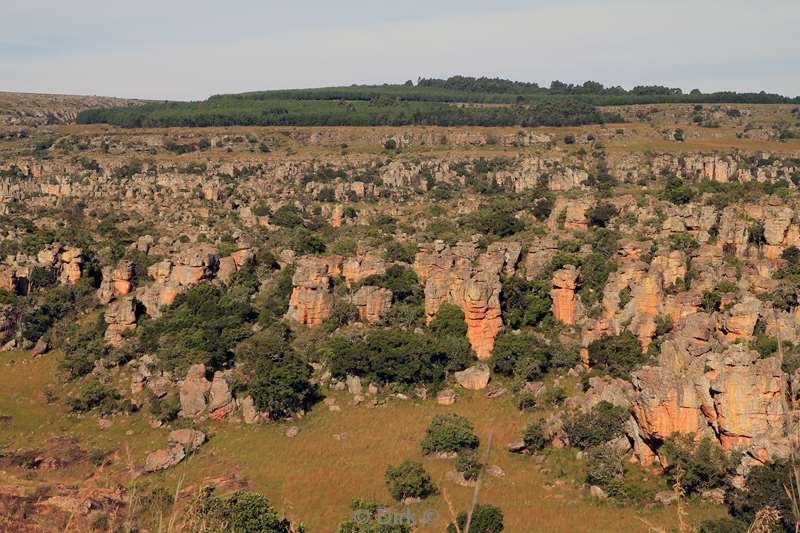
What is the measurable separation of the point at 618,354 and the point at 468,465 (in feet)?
40.7

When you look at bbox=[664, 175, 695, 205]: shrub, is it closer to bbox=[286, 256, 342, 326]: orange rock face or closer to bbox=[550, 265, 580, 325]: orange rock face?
bbox=[550, 265, 580, 325]: orange rock face

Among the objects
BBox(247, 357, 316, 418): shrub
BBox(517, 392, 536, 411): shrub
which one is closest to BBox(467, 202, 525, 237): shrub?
BBox(517, 392, 536, 411): shrub

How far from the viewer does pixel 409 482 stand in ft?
98.7

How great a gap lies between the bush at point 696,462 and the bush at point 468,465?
8.12m

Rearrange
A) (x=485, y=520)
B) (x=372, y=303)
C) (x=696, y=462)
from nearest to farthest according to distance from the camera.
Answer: (x=485, y=520) < (x=696, y=462) < (x=372, y=303)

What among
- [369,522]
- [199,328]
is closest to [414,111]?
[199,328]

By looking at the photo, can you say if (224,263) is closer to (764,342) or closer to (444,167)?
(764,342)

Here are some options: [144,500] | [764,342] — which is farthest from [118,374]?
[764,342]

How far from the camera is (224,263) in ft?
177

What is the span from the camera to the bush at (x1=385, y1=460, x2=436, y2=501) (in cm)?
3008

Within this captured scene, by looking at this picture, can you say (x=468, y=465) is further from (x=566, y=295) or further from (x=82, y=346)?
(x=82, y=346)

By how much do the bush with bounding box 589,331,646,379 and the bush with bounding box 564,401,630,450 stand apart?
5009 millimetres

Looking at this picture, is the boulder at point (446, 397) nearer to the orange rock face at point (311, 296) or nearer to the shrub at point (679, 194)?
the orange rock face at point (311, 296)

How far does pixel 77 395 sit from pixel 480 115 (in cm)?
11145
